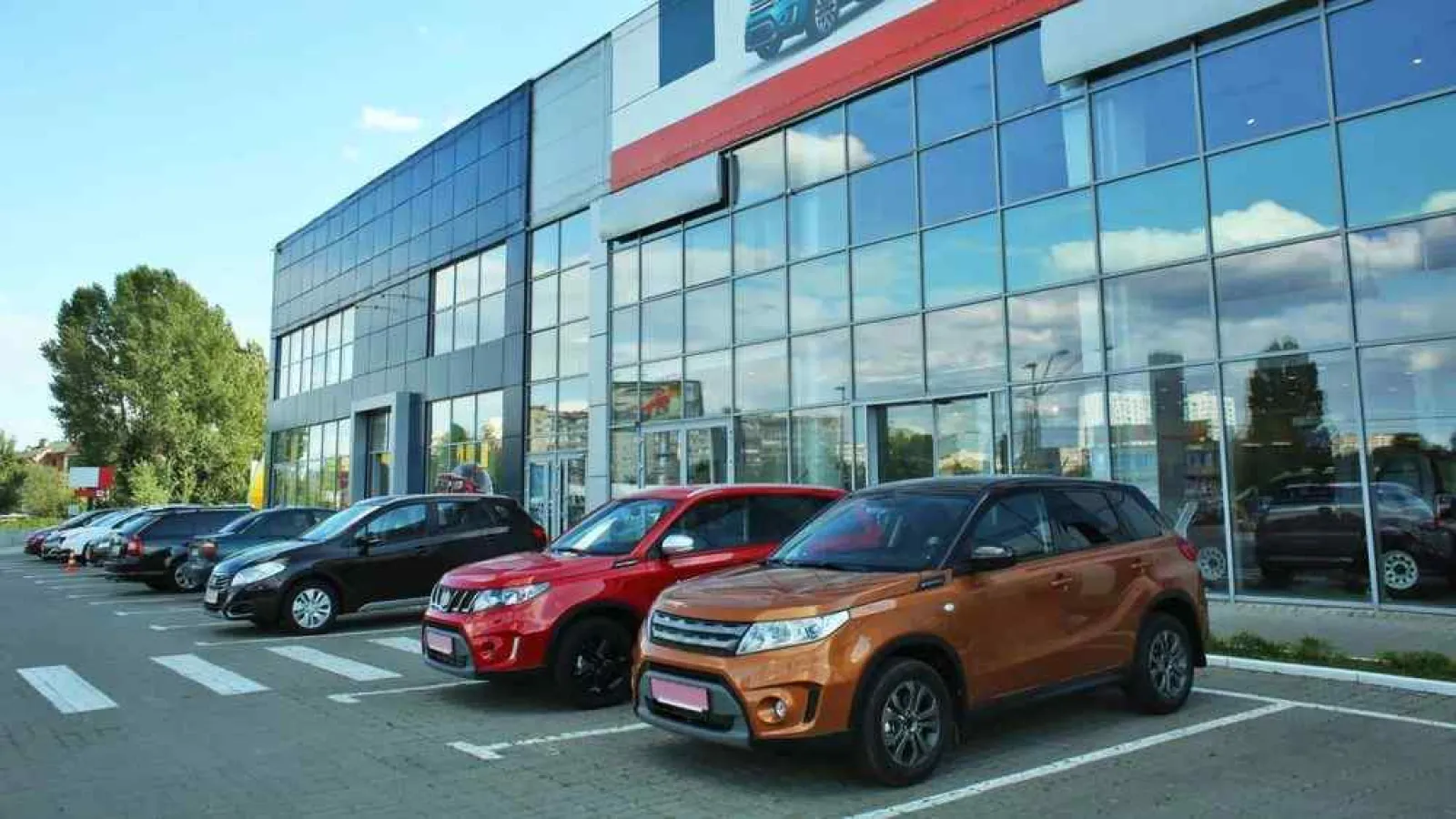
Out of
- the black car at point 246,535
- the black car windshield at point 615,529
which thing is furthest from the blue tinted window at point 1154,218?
the black car at point 246,535

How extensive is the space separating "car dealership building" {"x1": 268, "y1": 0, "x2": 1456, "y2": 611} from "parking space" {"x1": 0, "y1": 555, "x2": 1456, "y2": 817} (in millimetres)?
4569

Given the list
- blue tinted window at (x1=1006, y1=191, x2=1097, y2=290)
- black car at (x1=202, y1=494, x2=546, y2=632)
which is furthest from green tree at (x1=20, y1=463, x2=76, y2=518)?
blue tinted window at (x1=1006, y1=191, x2=1097, y2=290)

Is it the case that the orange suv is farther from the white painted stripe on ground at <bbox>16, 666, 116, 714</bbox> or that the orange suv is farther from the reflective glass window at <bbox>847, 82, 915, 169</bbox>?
the reflective glass window at <bbox>847, 82, 915, 169</bbox>

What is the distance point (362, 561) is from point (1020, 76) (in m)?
11.4

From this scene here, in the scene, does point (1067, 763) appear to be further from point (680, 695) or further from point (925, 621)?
point (680, 695)

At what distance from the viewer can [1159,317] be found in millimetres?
13141

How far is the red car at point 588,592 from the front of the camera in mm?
7441

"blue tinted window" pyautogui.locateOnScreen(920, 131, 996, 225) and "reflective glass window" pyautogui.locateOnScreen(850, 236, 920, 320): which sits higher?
"blue tinted window" pyautogui.locateOnScreen(920, 131, 996, 225)

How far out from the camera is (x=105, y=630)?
13.1 m

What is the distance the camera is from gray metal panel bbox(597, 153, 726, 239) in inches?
776

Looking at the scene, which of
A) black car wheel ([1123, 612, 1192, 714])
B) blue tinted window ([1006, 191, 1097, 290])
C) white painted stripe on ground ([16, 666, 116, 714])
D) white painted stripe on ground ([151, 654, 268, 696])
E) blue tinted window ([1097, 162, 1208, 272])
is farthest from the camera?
blue tinted window ([1006, 191, 1097, 290])

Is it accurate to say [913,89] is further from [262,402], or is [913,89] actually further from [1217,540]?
[262,402]

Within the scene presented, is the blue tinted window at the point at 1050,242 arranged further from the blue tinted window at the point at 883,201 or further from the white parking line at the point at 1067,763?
the white parking line at the point at 1067,763

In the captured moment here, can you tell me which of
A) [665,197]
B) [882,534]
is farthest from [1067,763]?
[665,197]
